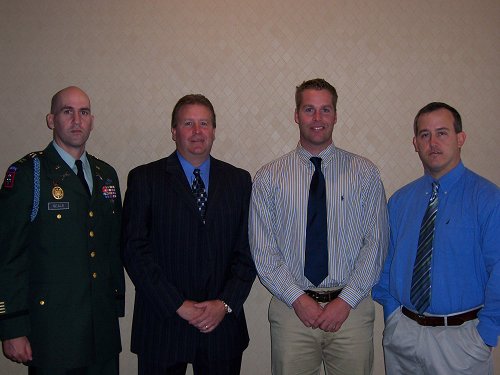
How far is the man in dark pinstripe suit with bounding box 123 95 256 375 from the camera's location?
6.79ft

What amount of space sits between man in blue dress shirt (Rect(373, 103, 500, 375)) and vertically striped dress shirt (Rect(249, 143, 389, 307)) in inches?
6.9

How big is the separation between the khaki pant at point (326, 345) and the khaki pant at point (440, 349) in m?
0.16

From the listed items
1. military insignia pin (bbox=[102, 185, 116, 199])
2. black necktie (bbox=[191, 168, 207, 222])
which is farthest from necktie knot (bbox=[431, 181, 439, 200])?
military insignia pin (bbox=[102, 185, 116, 199])

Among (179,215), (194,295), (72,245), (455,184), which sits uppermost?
(455,184)

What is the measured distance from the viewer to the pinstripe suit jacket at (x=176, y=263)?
2.07 m

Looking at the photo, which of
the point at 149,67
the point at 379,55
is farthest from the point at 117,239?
the point at 379,55

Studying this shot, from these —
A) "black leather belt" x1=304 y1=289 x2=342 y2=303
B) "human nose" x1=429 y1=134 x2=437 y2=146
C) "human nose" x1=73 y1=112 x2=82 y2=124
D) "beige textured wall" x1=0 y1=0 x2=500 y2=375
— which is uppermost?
"beige textured wall" x1=0 y1=0 x2=500 y2=375

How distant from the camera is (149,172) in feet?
7.26

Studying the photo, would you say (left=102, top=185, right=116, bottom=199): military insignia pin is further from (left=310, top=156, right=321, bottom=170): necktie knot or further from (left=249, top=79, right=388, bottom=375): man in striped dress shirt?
(left=310, top=156, right=321, bottom=170): necktie knot

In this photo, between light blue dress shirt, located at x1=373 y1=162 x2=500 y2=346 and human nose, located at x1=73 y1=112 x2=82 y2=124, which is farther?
human nose, located at x1=73 y1=112 x2=82 y2=124

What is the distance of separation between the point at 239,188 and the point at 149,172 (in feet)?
1.67

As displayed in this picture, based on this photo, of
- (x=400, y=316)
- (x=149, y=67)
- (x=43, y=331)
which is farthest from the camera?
(x=149, y=67)

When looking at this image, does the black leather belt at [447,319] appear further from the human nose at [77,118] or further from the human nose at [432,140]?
the human nose at [77,118]

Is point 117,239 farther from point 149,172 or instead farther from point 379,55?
point 379,55
